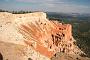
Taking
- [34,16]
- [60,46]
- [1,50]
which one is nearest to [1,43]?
[1,50]

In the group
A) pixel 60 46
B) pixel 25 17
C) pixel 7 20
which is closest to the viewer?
pixel 7 20

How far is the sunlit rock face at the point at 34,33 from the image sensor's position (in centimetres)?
4098

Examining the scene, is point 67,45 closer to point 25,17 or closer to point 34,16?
point 34,16

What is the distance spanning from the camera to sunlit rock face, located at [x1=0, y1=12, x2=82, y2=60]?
1614 inches

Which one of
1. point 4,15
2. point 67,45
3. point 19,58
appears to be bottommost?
point 67,45

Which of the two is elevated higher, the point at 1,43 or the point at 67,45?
the point at 1,43

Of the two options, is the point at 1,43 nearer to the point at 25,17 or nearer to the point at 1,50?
the point at 1,50

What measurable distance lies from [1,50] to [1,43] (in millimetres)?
1986

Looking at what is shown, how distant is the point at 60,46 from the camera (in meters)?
77.8

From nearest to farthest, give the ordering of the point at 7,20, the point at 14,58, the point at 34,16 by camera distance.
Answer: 1. the point at 14,58
2. the point at 7,20
3. the point at 34,16

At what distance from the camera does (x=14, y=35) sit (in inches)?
1614

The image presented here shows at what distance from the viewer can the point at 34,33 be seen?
52.2 m

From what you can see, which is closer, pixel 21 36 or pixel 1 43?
pixel 1 43

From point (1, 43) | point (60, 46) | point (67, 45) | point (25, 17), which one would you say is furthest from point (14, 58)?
point (67, 45)
